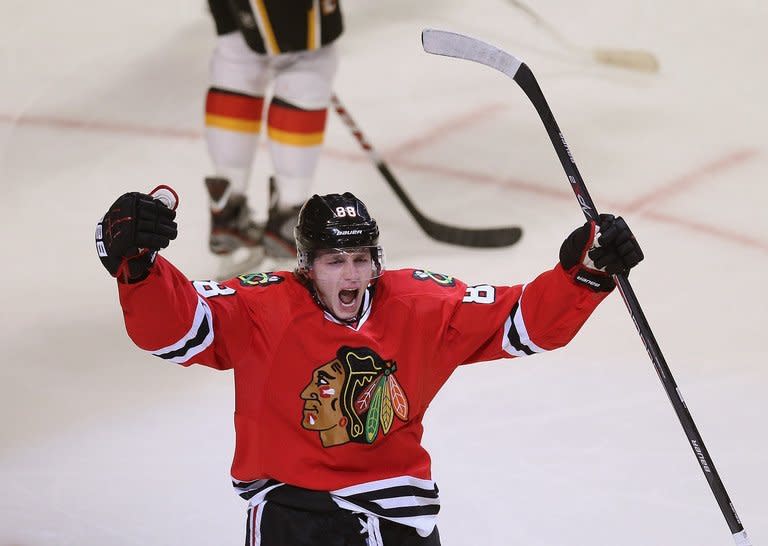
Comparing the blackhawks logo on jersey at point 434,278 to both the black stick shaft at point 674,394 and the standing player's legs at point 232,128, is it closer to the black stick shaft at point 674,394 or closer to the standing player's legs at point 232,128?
the black stick shaft at point 674,394

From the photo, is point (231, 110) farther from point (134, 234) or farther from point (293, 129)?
point (134, 234)

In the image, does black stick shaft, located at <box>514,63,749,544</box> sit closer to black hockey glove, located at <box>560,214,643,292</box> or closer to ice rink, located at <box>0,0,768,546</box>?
black hockey glove, located at <box>560,214,643,292</box>

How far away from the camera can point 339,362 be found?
2.37m

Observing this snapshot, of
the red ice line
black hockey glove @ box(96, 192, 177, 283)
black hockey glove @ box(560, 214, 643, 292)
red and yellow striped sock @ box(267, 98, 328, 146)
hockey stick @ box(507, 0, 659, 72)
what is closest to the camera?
black hockey glove @ box(96, 192, 177, 283)

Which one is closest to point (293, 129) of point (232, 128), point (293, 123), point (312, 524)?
point (293, 123)

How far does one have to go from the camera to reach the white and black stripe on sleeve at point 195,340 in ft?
7.53

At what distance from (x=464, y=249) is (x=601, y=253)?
2.24 meters

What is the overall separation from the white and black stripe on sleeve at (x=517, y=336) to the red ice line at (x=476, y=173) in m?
2.33

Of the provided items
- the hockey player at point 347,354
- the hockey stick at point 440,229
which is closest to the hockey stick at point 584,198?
the hockey player at point 347,354

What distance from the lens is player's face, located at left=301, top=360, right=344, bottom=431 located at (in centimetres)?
235

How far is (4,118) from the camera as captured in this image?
5.35 m

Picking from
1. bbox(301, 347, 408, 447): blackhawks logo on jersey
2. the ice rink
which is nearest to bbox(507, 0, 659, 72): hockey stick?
the ice rink

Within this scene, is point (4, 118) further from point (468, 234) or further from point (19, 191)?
point (468, 234)

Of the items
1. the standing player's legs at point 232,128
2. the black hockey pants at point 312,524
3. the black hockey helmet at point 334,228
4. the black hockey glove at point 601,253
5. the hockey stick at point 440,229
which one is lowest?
the hockey stick at point 440,229
